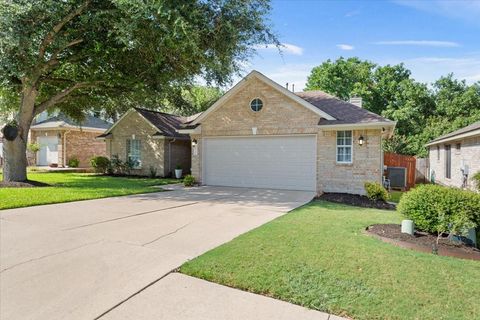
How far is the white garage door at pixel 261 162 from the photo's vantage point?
42.8ft

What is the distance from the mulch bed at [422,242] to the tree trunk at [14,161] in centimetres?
1447

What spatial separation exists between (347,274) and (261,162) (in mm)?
10085

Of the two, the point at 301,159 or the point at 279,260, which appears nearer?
the point at 279,260

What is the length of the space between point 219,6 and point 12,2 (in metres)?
6.99

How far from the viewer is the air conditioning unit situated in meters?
15.9

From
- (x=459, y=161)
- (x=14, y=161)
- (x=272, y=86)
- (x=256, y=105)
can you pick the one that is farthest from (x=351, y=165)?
(x=14, y=161)

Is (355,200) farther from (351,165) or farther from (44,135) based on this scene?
(44,135)

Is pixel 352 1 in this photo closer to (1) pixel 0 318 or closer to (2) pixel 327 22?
(2) pixel 327 22

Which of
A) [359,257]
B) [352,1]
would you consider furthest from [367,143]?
[359,257]

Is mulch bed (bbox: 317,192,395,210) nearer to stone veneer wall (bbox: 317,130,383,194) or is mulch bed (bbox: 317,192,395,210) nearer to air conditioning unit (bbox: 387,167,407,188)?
stone veneer wall (bbox: 317,130,383,194)

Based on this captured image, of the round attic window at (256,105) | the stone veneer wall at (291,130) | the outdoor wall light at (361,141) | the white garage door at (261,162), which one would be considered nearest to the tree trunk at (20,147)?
the stone veneer wall at (291,130)

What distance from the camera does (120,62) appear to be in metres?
13.8

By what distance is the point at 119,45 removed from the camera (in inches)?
508

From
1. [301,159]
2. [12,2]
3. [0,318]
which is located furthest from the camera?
[301,159]
